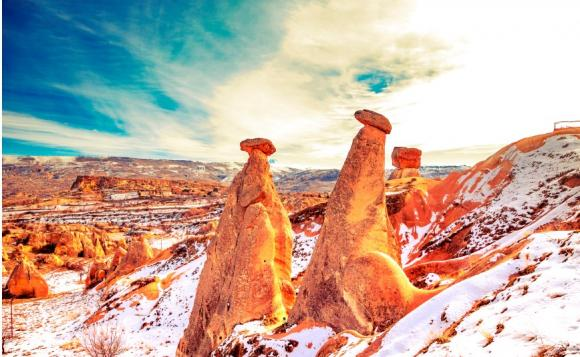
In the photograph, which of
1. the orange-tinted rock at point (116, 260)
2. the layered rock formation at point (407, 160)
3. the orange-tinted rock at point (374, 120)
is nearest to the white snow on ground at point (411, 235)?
the orange-tinted rock at point (374, 120)

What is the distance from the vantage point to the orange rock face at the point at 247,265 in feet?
59.8

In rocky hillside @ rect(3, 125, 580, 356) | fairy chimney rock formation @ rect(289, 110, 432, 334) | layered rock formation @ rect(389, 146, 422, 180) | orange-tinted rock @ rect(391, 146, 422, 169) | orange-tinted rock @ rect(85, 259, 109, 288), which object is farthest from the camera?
orange-tinted rock @ rect(391, 146, 422, 169)

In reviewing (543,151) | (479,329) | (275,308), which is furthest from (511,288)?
(543,151)

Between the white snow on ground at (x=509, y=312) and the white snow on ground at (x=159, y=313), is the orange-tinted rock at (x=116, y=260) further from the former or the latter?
the white snow on ground at (x=509, y=312)

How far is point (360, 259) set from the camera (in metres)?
14.7

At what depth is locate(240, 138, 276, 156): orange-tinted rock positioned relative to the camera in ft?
73.9

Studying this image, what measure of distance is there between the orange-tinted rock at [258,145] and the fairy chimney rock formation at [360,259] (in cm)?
639

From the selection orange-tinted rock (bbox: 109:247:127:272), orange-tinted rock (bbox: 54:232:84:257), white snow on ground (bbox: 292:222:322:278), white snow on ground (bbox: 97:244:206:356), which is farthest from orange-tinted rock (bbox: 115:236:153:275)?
orange-tinted rock (bbox: 54:232:84:257)

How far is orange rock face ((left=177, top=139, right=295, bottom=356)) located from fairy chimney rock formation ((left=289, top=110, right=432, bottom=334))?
2315 millimetres

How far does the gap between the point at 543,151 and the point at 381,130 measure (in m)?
30.7

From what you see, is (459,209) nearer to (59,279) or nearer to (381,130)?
(381,130)

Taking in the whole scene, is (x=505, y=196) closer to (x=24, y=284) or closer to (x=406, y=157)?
(x=406, y=157)

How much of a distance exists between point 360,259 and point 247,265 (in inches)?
269

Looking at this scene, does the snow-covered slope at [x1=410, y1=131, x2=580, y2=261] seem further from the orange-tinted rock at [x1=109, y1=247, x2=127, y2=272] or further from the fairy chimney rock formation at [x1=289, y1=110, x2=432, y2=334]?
the orange-tinted rock at [x1=109, y1=247, x2=127, y2=272]
